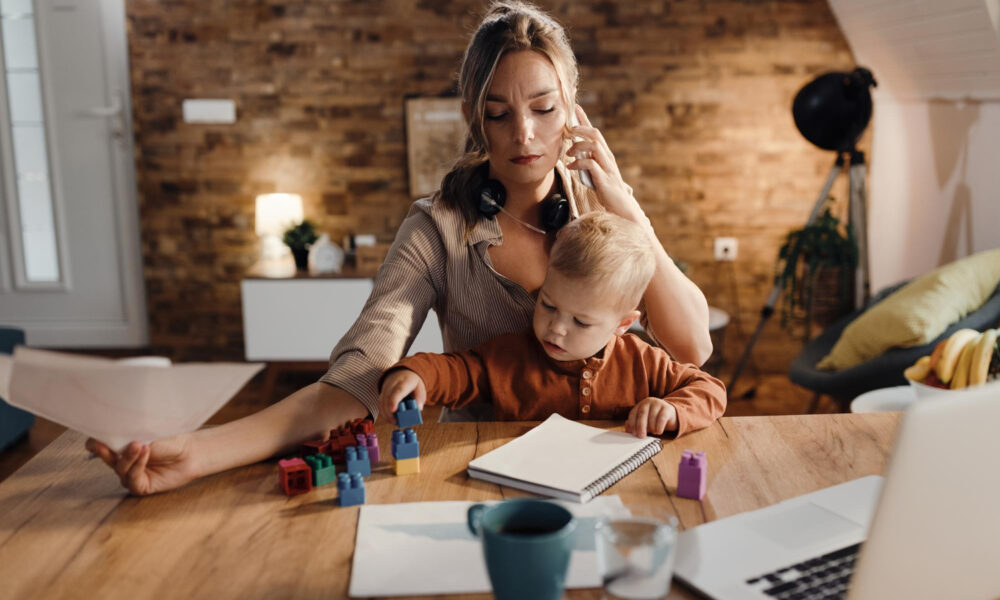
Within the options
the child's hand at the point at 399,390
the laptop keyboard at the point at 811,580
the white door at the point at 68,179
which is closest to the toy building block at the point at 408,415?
the child's hand at the point at 399,390

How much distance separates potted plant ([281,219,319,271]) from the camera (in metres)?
3.82

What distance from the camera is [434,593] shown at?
2.60ft

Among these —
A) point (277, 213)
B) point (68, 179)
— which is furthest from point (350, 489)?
point (68, 179)

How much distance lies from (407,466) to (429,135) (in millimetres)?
3117

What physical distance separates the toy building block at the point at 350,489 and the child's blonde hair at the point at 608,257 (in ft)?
1.39

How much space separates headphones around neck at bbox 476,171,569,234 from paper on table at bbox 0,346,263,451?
0.68 meters

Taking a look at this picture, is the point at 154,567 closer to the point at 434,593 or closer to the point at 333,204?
the point at 434,593

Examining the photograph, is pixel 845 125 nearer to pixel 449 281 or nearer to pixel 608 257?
pixel 449 281

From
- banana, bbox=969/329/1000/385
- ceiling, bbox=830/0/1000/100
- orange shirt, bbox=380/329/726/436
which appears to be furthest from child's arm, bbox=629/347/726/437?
ceiling, bbox=830/0/1000/100

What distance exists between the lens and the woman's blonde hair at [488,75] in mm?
1415

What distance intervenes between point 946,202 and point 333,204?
269cm

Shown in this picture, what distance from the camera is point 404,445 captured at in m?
1.05

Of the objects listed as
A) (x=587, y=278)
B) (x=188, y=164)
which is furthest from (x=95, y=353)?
(x=587, y=278)

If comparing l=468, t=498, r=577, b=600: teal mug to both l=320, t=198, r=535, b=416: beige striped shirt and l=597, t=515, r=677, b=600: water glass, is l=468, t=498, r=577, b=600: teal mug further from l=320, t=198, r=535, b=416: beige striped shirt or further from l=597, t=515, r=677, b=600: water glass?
l=320, t=198, r=535, b=416: beige striped shirt
